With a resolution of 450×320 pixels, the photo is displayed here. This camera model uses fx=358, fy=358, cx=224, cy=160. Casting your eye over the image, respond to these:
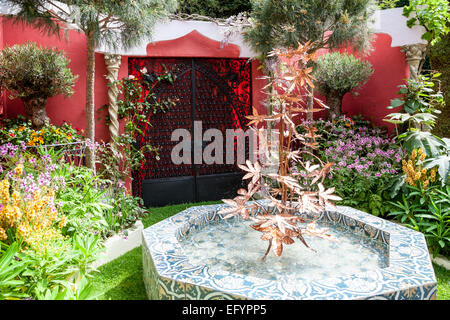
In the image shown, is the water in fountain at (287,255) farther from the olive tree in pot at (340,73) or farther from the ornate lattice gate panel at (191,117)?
the olive tree in pot at (340,73)

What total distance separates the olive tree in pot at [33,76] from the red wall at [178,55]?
0.43 m

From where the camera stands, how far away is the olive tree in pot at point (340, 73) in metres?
5.61

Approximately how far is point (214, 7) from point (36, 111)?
615cm

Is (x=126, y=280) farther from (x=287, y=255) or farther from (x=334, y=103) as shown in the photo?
(x=334, y=103)

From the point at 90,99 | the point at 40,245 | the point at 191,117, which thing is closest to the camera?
the point at 40,245

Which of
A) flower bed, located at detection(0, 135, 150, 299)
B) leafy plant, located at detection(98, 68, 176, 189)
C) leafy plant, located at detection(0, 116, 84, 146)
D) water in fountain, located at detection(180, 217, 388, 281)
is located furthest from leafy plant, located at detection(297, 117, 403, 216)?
leafy plant, located at detection(0, 116, 84, 146)

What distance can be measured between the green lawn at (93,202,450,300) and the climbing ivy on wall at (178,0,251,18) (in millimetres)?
7122

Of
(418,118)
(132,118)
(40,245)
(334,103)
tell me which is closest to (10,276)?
(40,245)

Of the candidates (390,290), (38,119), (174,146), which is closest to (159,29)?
(174,146)

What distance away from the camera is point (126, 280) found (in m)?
3.11

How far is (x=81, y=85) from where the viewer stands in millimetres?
5098

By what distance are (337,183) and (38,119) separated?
388 cm
